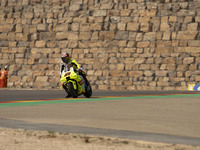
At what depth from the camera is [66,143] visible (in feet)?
26.3

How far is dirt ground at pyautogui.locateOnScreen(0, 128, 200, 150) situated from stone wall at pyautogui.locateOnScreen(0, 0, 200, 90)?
19.7 meters

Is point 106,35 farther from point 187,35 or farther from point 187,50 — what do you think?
point 187,50

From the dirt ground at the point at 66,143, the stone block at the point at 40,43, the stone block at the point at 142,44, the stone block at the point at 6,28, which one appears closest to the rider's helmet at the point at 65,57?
the dirt ground at the point at 66,143

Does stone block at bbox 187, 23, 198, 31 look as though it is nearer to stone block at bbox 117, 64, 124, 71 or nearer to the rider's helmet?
stone block at bbox 117, 64, 124, 71

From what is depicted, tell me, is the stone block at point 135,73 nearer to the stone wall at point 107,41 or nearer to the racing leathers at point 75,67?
the stone wall at point 107,41

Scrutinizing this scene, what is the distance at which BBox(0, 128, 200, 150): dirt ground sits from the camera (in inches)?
301

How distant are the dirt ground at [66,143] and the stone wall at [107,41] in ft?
64.7

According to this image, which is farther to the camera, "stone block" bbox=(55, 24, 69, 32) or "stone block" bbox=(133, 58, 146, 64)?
"stone block" bbox=(55, 24, 69, 32)

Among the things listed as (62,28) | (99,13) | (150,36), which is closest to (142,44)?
(150,36)

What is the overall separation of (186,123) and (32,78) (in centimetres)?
2171

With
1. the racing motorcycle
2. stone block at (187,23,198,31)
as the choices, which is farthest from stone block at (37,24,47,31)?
the racing motorcycle

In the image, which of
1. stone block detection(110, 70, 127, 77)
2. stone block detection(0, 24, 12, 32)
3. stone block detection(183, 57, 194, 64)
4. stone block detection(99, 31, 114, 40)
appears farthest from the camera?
stone block detection(0, 24, 12, 32)

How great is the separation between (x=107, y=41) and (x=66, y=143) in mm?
22734

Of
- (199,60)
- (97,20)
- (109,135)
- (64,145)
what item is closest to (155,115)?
(109,135)
